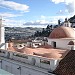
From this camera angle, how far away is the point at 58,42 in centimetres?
2081

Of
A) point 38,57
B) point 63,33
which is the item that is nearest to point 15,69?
point 38,57

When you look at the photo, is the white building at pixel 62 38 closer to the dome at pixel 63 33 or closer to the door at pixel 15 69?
the dome at pixel 63 33

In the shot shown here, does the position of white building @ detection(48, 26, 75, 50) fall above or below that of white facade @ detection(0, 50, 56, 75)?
above

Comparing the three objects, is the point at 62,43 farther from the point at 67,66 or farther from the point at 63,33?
the point at 67,66

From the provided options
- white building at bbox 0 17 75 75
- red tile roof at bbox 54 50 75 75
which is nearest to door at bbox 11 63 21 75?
white building at bbox 0 17 75 75

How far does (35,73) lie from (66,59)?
7.63ft

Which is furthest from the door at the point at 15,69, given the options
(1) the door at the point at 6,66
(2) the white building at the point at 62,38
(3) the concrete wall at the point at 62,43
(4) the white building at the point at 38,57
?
(2) the white building at the point at 62,38

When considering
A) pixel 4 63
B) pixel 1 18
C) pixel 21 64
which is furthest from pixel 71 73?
pixel 1 18

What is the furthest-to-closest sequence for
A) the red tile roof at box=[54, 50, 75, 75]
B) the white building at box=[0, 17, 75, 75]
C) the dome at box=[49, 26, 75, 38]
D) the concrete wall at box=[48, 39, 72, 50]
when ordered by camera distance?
1. the dome at box=[49, 26, 75, 38]
2. the concrete wall at box=[48, 39, 72, 50]
3. the white building at box=[0, 17, 75, 75]
4. the red tile roof at box=[54, 50, 75, 75]

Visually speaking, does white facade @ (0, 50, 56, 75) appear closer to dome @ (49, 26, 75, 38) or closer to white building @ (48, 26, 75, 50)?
white building @ (48, 26, 75, 50)

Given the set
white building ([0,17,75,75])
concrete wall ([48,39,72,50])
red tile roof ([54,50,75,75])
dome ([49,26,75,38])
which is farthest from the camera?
dome ([49,26,75,38])

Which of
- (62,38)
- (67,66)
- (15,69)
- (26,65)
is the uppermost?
(62,38)

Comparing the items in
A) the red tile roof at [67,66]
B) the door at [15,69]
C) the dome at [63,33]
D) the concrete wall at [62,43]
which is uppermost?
the dome at [63,33]

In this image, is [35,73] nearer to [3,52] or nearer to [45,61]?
[45,61]
